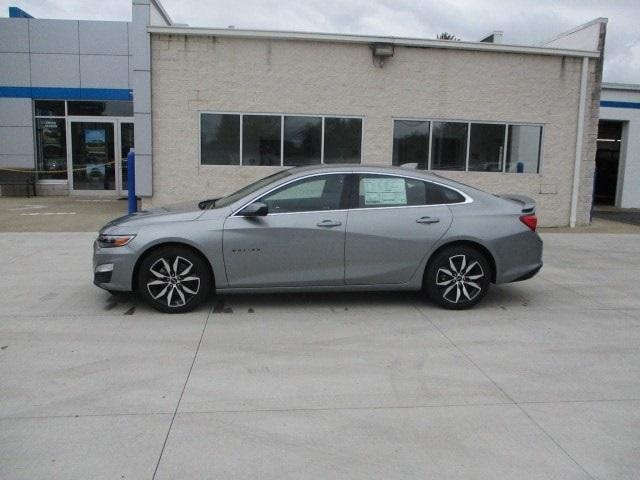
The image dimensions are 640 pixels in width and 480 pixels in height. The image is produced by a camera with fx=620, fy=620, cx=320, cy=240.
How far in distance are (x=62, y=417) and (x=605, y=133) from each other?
20.4 metres

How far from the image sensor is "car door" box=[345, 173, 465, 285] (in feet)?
21.1

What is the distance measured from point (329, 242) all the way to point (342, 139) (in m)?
7.20

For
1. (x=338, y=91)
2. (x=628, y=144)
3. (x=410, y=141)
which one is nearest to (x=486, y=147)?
(x=410, y=141)

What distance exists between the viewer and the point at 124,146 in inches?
760

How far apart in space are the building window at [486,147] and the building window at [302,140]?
3.40 meters

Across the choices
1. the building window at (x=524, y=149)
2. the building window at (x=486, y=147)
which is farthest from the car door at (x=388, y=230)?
the building window at (x=524, y=149)

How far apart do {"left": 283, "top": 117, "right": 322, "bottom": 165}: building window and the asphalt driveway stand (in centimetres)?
650

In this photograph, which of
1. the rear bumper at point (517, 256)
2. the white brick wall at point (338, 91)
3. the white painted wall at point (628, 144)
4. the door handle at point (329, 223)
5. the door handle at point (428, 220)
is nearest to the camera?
the door handle at point (329, 223)

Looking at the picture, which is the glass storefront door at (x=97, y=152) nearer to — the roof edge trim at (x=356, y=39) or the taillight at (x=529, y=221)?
the roof edge trim at (x=356, y=39)

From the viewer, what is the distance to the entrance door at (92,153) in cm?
1927

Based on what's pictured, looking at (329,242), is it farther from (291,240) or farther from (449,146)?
(449,146)

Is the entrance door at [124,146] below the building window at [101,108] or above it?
below

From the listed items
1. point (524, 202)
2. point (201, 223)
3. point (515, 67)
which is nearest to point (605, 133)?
point (515, 67)

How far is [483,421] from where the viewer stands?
4.01 metres
